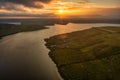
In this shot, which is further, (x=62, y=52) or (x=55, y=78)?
(x=62, y=52)

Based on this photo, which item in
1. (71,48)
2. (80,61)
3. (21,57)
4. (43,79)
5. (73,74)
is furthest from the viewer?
(71,48)

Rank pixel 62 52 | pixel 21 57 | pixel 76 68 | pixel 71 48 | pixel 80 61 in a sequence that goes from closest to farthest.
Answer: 1. pixel 76 68
2. pixel 80 61
3. pixel 21 57
4. pixel 62 52
5. pixel 71 48

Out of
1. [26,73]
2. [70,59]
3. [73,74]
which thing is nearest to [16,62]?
[26,73]

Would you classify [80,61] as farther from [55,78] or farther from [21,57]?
[21,57]

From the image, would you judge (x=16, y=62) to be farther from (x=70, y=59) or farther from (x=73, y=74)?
(x=73, y=74)

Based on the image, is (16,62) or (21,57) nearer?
(16,62)

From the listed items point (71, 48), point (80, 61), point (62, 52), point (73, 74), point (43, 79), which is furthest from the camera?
point (71, 48)

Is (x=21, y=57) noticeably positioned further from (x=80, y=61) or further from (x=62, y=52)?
(x=80, y=61)

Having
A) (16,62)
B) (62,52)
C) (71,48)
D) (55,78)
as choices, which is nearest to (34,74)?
(55,78)

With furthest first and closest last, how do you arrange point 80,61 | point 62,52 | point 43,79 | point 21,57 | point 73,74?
1. point 62,52
2. point 21,57
3. point 80,61
4. point 73,74
5. point 43,79
